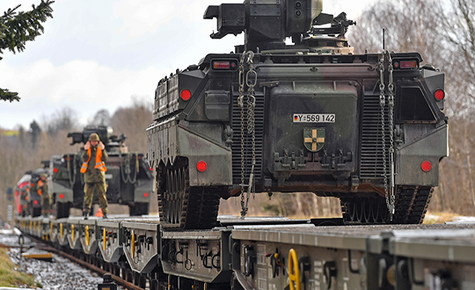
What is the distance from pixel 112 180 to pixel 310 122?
596 inches

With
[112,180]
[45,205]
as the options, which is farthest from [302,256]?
[45,205]

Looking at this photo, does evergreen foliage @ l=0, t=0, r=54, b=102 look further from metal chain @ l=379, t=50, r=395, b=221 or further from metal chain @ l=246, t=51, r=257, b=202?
metal chain @ l=379, t=50, r=395, b=221

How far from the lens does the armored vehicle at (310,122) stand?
362 inches

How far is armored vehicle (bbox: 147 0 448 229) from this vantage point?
9203 mm

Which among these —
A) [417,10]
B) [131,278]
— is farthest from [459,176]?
[131,278]

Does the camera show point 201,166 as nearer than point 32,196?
Yes

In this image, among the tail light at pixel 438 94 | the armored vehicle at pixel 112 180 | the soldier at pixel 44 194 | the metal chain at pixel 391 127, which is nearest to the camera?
the metal chain at pixel 391 127

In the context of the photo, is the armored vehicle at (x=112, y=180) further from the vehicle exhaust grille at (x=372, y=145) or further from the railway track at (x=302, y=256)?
the vehicle exhaust grille at (x=372, y=145)

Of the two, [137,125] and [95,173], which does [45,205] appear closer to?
[95,173]

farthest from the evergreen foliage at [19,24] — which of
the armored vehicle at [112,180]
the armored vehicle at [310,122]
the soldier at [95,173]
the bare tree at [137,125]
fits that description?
the bare tree at [137,125]

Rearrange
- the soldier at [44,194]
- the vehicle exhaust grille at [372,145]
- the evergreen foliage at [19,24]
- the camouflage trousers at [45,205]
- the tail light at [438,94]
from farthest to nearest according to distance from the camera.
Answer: the camouflage trousers at [45,205], the soldier at [44,194], the evergreen foliage at [19,24], the vehicle exhaust grille at [372,145], the tail light at [438,94]

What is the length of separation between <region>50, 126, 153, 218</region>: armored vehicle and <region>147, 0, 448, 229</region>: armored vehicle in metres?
14.3

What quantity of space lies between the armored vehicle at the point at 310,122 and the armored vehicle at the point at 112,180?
46.9ft

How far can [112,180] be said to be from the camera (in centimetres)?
2366
